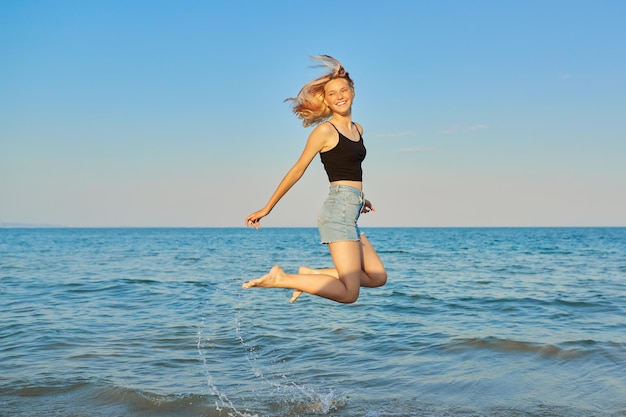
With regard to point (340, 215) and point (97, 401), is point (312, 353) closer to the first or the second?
point (97, 401)

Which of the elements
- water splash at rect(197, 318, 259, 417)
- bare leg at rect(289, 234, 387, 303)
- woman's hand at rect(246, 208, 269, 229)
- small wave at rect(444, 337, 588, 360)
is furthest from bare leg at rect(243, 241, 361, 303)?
small wave at rect(444, 337, 588, 360)

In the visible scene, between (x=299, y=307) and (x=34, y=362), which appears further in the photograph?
(x=299, y=307)

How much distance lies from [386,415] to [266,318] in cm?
592

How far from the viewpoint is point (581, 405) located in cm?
668

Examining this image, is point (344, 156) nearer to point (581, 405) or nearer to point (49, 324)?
point (581, 405)

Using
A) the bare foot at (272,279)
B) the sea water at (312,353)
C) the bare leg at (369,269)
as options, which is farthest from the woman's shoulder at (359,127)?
the sea water at (312,353)

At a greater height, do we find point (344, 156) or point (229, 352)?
point (344, 156)

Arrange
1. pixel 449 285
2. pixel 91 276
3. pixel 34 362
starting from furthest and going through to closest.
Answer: pixel 91 276 → pixel 449 285 → pixel 34 362

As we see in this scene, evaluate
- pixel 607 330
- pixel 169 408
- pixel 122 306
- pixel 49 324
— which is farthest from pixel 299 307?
pixel 169 408

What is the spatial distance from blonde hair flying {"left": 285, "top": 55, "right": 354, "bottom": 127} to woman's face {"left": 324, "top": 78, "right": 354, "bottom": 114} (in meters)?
0.06

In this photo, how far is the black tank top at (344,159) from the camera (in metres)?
5.25

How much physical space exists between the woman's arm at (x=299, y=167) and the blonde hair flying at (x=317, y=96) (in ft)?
1.23

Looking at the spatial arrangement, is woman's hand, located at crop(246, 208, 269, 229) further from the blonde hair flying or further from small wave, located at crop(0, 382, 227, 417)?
small wave, located at crop(0, 382, 227, 417)

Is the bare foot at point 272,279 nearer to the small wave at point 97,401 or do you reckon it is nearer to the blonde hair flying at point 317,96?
the blonde hair flying at point 317,96
